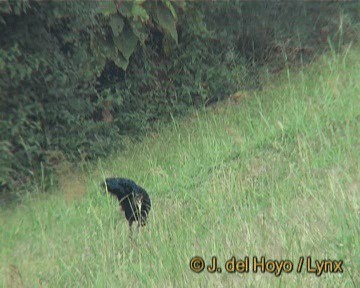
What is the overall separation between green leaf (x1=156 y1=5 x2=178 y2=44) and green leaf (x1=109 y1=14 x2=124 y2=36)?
2.00ft

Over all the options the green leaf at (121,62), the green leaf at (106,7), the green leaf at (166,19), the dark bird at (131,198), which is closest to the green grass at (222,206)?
the dark bird at (131,198)

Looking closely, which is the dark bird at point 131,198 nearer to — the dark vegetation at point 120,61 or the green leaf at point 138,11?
the dark vegetation at point 120,61

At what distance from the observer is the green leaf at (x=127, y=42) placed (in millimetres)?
11273

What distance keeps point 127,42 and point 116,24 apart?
41cm

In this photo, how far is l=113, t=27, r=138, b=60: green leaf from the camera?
11273mm

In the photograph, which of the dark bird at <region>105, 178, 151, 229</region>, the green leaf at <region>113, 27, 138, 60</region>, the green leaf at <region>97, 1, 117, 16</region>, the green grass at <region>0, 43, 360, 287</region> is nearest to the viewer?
the green grass at <region>0, 43, 360, 287</region>

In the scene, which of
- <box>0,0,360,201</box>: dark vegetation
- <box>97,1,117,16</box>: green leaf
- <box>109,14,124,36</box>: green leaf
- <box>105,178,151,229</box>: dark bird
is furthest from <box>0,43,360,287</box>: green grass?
<box>97,1,117,16</box>: green leaf

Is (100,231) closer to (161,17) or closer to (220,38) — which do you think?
(161,17)

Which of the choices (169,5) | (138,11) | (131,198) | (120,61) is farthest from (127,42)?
(131,198)

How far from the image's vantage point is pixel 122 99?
460 inches

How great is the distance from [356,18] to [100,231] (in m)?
8.24

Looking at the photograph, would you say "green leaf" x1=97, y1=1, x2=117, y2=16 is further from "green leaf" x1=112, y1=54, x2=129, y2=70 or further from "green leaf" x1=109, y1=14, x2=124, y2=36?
"green leaf" x1=112, y1=54, x2=129, y2=70

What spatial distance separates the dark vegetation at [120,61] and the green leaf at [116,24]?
16 millimetres

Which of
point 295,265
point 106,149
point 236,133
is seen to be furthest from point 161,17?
point 295,265
